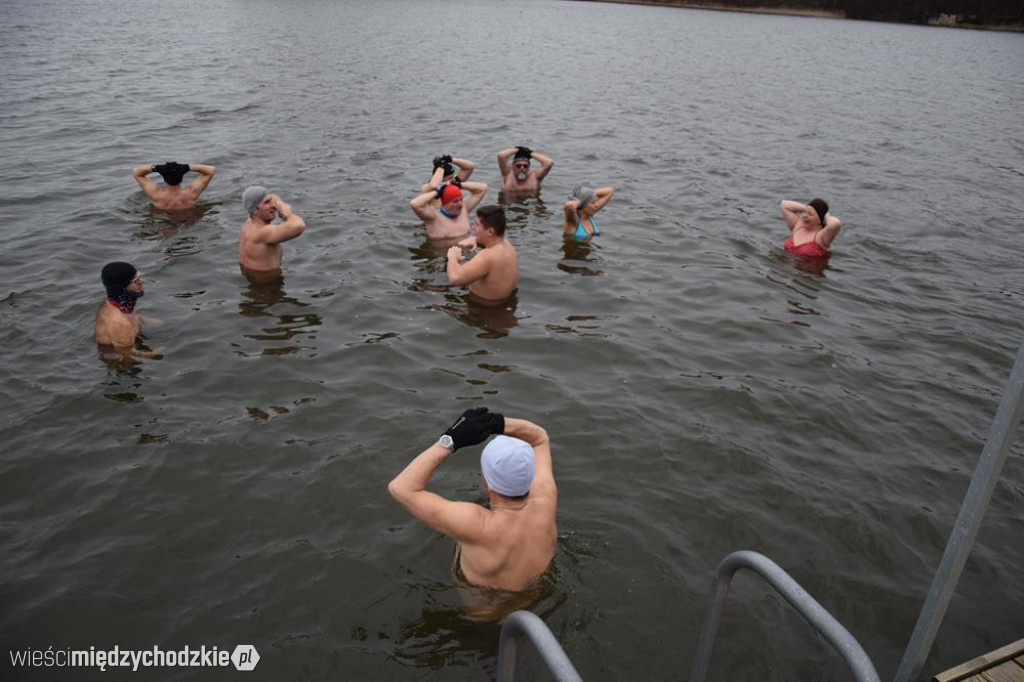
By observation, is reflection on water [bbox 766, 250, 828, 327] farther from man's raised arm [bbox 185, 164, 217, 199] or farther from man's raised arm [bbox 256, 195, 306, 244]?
man's raised arm [bbox 185, 164, 217, 199]

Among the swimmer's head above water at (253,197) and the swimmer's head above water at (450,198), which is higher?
the swimmer's head above water at (253,197)

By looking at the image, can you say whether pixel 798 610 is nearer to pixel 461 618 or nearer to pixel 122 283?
pixel 461 618

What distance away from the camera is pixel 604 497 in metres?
5.73

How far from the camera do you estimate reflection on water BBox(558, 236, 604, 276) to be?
33.1ft

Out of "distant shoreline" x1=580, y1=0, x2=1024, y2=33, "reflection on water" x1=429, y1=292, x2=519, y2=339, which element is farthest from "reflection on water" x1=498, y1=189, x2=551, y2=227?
"distant shoreline" x1=580, y1=0, x2=1024, y2=33

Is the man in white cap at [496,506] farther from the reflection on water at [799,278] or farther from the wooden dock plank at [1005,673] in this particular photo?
the reflection on water at [799,278]

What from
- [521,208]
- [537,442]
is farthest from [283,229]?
[537,442]

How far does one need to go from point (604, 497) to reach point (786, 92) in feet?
85.4

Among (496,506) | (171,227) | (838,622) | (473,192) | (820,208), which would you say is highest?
(838,622)

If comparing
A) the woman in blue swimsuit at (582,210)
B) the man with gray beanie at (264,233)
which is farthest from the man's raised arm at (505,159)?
the man with gray beanie at (264,233)

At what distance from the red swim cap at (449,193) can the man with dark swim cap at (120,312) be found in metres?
4.33

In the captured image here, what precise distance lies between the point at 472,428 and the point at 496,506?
24.9 inches

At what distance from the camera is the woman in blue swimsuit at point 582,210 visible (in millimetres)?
10562

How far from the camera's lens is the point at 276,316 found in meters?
8.37
